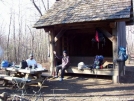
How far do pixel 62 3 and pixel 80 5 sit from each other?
1798mm

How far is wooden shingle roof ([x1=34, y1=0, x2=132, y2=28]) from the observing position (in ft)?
28.5

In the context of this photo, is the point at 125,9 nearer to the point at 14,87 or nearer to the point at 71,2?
the point at 71,2

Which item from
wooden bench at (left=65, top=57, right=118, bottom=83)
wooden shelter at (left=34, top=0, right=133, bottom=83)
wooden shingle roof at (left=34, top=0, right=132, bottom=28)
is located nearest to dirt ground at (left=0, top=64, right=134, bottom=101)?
wooden bench at (left=65, top=57, right=118, bottom=83)

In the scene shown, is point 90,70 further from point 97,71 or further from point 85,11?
point 85,11

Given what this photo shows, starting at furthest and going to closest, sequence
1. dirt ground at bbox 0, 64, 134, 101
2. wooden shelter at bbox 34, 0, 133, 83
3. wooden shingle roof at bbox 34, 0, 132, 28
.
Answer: wooden shelter at bbox 34, 0, 133, 83 < wooden shingle roof at bbox 34, 0, 132, 28 < dirt ground at bbox 0, 64, 134, 101

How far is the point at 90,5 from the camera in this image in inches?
405

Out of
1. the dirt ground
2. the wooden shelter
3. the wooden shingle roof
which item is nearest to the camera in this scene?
the dirt ground

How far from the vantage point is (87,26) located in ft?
32.3

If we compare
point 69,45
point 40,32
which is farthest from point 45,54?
point 69,45

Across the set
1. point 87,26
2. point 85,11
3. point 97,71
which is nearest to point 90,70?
point 97,71

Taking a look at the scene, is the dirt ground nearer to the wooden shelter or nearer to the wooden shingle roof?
the wooden shelter

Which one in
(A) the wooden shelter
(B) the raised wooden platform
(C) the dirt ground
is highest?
(A) the wooden shelter

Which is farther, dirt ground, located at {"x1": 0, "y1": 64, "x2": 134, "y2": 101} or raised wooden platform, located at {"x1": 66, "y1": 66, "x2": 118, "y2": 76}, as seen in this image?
raised wooden platform, located at {"x1": 66, "y1": 66, "x2": 118, "y2": 76}

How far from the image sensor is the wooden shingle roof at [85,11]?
8688 mm
